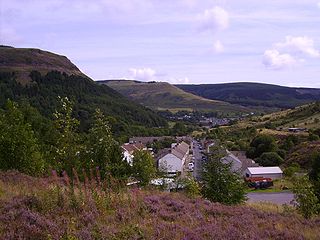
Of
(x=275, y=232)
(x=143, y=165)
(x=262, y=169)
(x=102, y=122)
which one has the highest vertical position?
(x=102, y=122)

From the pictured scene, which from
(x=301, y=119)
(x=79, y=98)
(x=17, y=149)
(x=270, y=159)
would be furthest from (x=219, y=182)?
(x=79, y=98)

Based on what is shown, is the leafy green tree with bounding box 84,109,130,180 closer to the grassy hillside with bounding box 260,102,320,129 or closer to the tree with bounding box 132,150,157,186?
the tree with bounding box 132,150,157,186

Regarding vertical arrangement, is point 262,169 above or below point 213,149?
below

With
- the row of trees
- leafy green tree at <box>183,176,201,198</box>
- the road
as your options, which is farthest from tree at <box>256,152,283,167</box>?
the row of trees

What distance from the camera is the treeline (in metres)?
129

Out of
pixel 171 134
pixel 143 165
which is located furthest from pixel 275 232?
pixel 171 134

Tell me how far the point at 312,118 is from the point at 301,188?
10050 cm

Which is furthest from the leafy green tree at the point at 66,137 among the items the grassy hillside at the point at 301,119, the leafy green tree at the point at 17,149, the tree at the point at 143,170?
the grassy hillside at the point at 301,119

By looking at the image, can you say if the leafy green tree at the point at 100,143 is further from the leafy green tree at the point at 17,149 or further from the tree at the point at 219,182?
the tree at the point at 219,182

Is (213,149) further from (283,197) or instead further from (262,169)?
(262,169)

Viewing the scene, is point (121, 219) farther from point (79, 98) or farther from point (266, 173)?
point (79, 98)

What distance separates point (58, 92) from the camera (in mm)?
145375

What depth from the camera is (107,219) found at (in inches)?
320

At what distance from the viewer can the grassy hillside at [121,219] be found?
7184 mm
